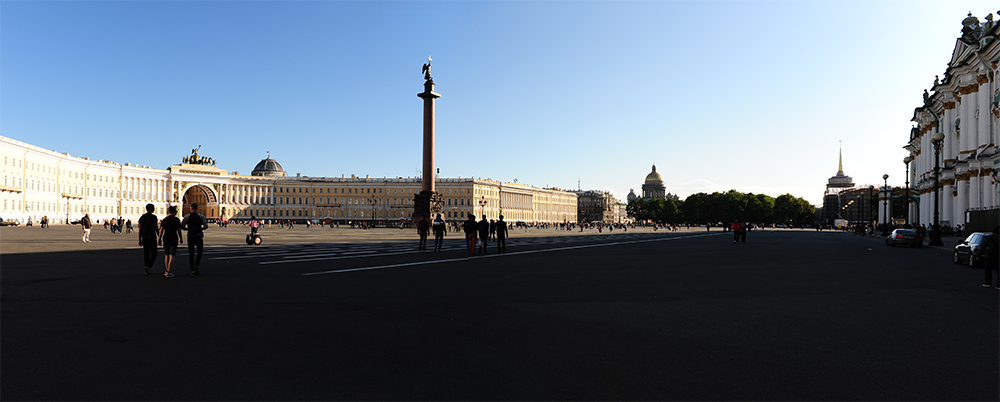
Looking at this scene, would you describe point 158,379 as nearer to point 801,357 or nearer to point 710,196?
point 801,357

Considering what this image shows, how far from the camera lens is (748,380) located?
470 cm

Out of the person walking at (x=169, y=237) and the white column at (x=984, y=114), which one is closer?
the person walking at (x=169, y=237)

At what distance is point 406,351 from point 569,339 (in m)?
1.73

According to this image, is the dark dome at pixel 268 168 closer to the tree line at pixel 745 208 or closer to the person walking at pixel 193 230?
the tree line at pixel 745 208

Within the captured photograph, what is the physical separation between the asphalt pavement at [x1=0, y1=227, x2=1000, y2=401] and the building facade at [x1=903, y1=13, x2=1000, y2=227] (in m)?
25.9

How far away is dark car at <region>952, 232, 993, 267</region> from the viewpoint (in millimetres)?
15766

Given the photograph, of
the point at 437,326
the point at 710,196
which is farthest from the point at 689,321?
the point at 710,196

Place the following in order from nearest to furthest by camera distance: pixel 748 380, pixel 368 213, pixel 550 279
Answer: pixel 748 380 → pixel 550 279 → pixel 368 213

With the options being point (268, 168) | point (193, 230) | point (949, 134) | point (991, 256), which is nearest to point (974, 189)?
point (949, 134)

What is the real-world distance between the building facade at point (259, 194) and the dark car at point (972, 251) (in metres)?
101

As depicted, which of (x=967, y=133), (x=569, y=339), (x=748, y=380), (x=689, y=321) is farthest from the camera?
(x=967, y=133)

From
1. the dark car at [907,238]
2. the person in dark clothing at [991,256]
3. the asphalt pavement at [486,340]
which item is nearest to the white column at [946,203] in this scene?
the dark car at [907,238]

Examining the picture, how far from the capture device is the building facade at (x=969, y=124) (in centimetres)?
3138

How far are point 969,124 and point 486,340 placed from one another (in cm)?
4249
